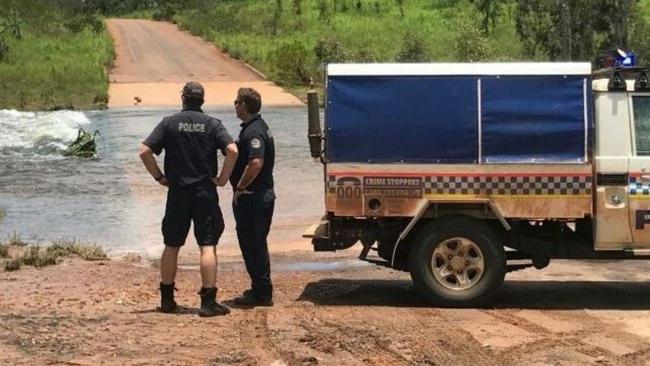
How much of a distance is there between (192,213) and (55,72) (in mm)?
32832

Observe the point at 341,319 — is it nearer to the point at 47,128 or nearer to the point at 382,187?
the point at 382,187

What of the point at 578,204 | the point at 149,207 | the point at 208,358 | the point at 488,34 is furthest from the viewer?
the point at 488,34

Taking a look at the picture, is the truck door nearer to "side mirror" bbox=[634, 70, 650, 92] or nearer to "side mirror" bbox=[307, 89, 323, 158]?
"side mirror" bbox=[634, 70, 650, 92]

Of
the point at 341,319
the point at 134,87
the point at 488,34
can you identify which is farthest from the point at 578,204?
the point at 488,34

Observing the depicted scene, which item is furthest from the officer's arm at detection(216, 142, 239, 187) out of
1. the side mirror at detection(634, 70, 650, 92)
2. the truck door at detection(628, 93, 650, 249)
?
the side mirror at detection(634, 70, 650, 92)

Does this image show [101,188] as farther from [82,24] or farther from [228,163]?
[82,24]

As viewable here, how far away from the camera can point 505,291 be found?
909 cm

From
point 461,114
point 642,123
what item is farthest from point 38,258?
point 642,123

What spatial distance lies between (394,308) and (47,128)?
14.9 metres

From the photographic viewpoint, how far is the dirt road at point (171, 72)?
34344mm

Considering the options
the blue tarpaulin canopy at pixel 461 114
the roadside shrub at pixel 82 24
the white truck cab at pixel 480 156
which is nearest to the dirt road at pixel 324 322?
the white truck cab at pixel 480 156

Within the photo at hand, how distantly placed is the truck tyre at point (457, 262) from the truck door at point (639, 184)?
1153mm

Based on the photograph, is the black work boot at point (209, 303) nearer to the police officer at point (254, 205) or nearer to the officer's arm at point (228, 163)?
the police officer at point (254, 205)

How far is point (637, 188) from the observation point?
8.00 m
